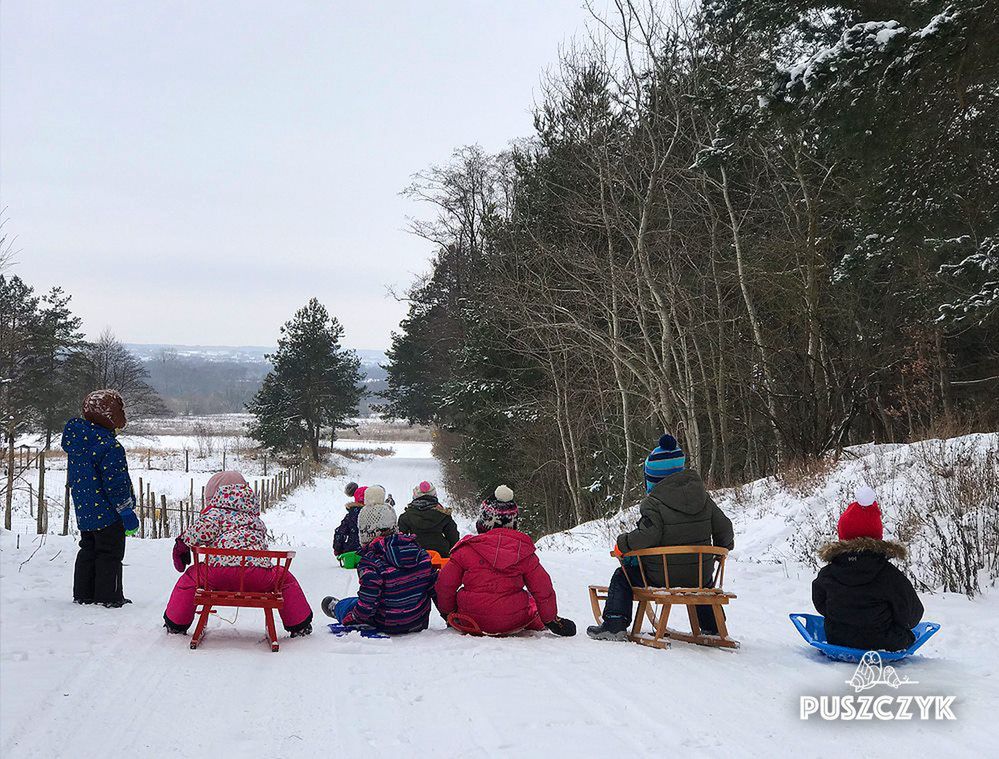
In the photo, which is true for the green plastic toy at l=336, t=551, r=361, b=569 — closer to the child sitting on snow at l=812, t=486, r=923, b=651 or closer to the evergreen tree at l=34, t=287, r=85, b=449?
the child sitting on snow at l=812, t=486, r=923, b=651

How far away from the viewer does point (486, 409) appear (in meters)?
30.3

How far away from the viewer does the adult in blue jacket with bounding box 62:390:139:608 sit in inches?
276

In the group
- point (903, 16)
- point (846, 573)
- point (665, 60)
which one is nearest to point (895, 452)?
point (903, 16)

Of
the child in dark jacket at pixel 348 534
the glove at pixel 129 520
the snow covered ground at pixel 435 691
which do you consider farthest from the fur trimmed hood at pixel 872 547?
the child in dark jacket at pixel 348 534

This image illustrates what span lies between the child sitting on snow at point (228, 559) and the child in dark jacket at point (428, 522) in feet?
13.1

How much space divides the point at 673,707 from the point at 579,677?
0.78 m

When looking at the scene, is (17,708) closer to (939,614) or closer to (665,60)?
(939,614)

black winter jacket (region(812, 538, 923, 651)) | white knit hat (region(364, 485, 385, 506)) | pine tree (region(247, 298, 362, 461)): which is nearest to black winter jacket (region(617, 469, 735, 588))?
black winter jacket (region(812, 538, 923, 651))

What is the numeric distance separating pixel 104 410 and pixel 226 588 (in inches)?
88.5

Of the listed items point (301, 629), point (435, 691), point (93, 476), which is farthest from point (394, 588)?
point (93, 476)

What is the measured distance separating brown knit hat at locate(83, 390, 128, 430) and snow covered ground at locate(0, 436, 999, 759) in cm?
159

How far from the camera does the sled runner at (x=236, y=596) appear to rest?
586 cm

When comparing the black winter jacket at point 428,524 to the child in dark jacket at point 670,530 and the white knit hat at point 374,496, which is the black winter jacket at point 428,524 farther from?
the child in dark jacket at point 670,530

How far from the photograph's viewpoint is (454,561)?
21.6ft
